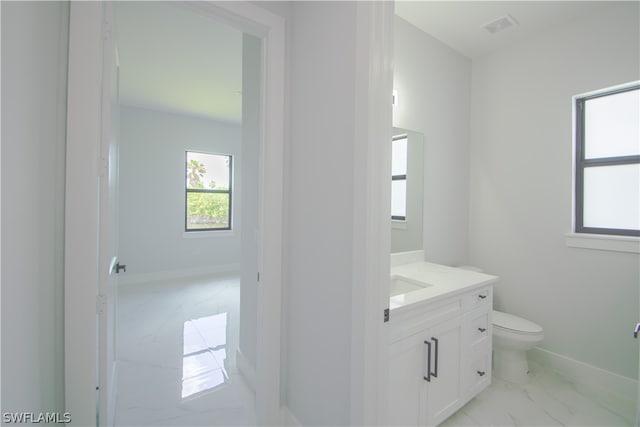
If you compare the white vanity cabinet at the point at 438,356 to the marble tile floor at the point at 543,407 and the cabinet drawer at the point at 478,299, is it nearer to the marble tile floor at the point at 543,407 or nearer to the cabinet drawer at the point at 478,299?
the cabinet drawer at the point at 478,299

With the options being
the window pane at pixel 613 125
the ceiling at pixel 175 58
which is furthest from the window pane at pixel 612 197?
the ceiling at pixel 175 58

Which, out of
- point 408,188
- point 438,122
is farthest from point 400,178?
point 438,122

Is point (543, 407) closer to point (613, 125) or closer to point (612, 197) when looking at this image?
point (612, 197)

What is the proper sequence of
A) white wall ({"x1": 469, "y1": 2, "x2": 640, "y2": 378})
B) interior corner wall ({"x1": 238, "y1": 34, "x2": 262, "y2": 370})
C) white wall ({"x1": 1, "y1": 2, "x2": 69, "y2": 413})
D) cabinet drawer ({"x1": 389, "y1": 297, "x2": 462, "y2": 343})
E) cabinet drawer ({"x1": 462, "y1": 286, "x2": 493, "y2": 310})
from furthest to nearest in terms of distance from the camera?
white wall ({"x1": 469, "y1": 2, "x2": 640, "y2": 378})
interior corner wall ({"x1": 238, "y1": 34, "x2": 262, "y2": 370})
cabinet drawer ({"x1": 462, "y1": 286, "x2": 493, "y2": 310})
cabinet drawer ({"x1": 389, "y1": 297, "x2": 462, "y2": 343})
white wall ({"x1": 1, "y1": 2, "x2": 69, "y2": 413})

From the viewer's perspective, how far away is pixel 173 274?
4840mm

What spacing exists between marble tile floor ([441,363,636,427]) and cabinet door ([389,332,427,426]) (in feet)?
1.55

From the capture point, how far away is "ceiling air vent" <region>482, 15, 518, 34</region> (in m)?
2.17

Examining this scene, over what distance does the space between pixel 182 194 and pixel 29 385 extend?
4547 mm

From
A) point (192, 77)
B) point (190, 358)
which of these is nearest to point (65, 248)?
point (190, 358)

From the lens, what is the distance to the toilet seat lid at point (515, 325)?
1.97 meters

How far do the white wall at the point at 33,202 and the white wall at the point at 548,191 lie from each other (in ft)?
10.0

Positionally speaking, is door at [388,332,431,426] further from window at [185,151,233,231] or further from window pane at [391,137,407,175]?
window at [185,151,233,231]

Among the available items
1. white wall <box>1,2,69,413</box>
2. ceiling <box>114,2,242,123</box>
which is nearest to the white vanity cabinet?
white wall <box>1,2,69,413</box>

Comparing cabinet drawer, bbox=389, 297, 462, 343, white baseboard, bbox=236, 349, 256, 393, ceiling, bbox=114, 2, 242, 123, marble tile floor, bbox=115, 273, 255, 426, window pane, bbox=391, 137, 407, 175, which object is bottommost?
marble tile floor, bbox=115, 273, 255, 426
